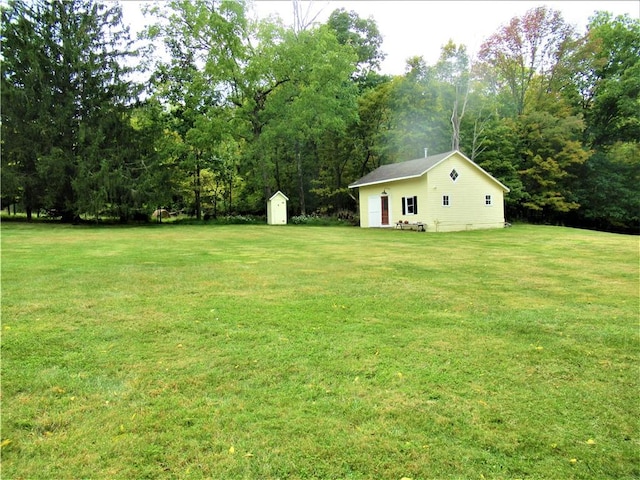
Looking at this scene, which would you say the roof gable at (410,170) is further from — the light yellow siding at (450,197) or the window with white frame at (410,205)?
the window with white frame at (410,205)

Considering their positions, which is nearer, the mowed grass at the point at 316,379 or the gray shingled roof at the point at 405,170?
the mowed grass at the point at 316,379

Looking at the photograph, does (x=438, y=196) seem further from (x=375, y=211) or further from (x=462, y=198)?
(x=375, y=211)

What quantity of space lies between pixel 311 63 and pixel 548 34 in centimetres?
1754

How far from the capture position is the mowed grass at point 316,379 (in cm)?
227

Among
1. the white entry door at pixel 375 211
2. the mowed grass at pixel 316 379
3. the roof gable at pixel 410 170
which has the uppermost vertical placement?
the roof gable at pixel 410 170

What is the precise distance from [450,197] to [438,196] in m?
0.84

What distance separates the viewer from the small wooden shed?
26141 mm

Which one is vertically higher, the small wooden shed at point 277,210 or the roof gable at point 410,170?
the roof gable at point 410,170

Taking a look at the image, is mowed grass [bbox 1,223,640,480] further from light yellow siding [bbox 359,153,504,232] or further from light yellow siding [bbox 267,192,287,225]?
light yellow siding [bbox 267,192,287,225]

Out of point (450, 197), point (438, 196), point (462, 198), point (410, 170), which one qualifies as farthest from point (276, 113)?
point (462, 198)

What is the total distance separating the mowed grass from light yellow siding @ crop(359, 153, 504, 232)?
13.6m

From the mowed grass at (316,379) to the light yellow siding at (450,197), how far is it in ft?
44.7

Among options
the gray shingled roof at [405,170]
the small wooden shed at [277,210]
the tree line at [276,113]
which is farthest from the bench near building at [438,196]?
the small wooden shed at [277,210]

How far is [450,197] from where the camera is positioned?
67.3 feet
